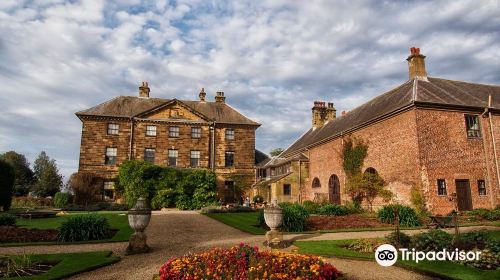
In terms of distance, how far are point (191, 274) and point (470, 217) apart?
1732 cm

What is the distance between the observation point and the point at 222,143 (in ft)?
117

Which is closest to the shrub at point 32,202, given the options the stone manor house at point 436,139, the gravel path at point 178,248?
the gravel path at point 178,248

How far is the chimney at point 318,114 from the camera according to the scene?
3769 centimetres

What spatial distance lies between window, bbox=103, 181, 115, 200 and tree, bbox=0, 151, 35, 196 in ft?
114

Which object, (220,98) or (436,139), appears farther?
(220,98)

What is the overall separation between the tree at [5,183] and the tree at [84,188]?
513 centimetres

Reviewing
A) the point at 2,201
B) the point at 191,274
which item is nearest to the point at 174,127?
the point at 2,201

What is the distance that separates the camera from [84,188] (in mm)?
30656

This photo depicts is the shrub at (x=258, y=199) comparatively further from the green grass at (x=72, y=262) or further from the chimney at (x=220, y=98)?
the green grass at (x=72, y=262)

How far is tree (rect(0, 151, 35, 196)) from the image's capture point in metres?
58.3

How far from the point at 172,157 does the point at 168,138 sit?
2035 mm

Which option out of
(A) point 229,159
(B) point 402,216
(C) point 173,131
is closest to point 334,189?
(B) point 402,216

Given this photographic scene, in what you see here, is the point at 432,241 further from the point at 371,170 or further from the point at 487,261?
the point at 371,170

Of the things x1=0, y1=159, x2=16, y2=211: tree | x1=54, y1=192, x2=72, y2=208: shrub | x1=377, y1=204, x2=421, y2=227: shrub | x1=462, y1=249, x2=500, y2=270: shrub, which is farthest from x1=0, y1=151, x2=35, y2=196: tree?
x1=462, y1=249, x2=500, y2=270: shrub
